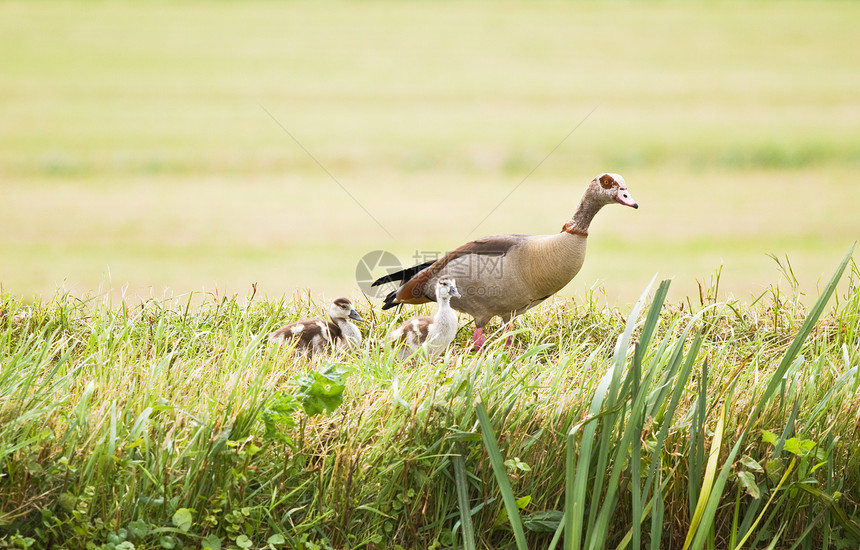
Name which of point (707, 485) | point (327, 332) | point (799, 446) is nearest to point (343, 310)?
point (327, 332)

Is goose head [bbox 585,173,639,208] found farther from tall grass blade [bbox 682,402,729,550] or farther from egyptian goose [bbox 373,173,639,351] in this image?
tall grass blade [bbox 682,402,729,550]

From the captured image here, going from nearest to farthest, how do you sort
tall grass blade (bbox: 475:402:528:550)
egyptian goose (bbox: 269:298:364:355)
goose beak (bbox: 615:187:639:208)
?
tall grass blade (bbox: 475:402:528:550)
goose beak (bbox: 615:187:639:208)
egyptian goose (bbox: 269:298:364:355)

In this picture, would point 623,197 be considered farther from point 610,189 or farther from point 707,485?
point 707,485

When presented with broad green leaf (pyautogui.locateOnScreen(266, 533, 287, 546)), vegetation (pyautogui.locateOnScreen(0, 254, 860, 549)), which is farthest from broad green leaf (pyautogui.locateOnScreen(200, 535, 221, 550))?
broad green leaf (pyautogui.locateOnScreen(266, 533, 287, 546))

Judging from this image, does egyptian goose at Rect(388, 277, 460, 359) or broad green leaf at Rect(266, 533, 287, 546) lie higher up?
egyptian goose at Rect(388, 277, 460, 359)

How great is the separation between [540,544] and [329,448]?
1.88ft

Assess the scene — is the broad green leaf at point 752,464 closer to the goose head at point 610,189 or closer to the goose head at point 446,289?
the goose head at point 610,189

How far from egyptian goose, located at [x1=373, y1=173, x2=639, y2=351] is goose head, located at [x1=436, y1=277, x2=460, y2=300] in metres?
0.08

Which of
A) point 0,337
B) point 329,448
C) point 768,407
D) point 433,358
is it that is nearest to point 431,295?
point 433,358

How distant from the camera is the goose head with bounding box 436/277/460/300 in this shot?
271 cm

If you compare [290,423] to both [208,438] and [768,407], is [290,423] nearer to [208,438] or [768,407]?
[208,438]

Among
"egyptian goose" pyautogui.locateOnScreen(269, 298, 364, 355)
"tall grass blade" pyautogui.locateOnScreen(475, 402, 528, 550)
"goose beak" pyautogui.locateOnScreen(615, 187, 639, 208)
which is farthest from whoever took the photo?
"egyptian goose" pyautogui.locateOnScreen(269, 298, 364, 355)

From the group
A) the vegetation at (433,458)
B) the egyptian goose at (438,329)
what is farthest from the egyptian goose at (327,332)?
the vegetation at (433,458)

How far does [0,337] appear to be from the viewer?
2.58m
